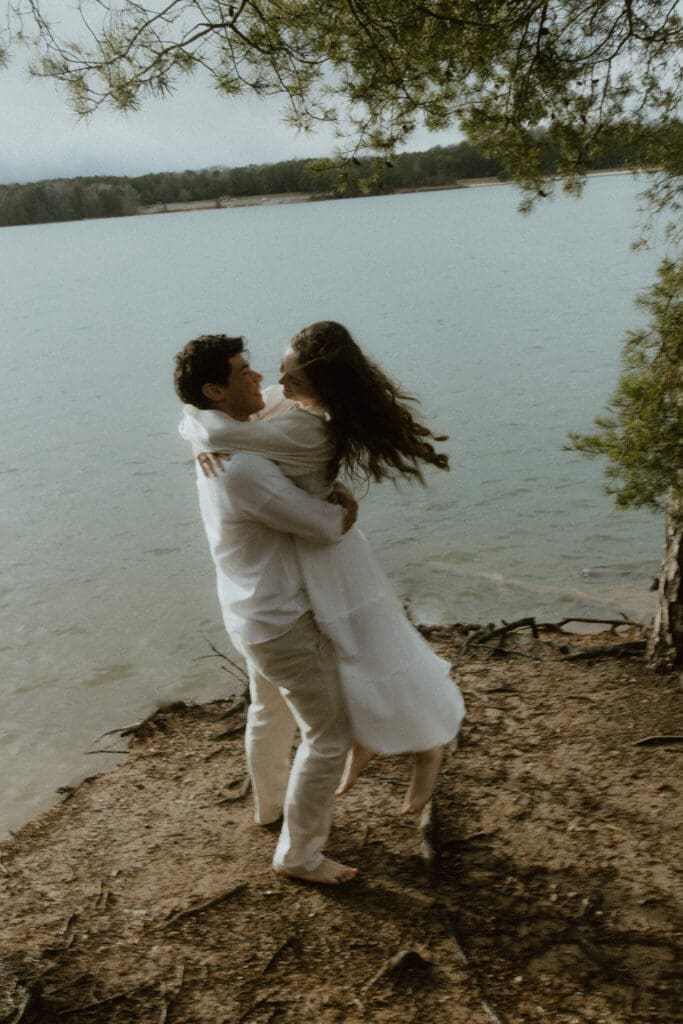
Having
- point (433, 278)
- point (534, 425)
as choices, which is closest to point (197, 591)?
point (534, 425)

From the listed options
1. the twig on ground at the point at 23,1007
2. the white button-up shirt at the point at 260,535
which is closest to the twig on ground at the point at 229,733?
the white button-up shirt at the point at 260,535

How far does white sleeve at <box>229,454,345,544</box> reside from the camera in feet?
10.6

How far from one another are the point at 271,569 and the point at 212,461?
42 cm

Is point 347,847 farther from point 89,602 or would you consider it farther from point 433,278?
point 433,278

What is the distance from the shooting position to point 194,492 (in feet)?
45.5

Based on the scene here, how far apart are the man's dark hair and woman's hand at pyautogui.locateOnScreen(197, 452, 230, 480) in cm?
19

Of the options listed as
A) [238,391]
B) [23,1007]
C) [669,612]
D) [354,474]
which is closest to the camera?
[23,1007]

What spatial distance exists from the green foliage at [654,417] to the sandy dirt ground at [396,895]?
1.24 m

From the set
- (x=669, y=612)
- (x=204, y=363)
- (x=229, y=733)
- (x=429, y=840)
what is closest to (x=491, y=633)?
(x=669, y=612)

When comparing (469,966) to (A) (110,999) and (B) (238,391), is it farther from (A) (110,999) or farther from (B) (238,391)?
(B) (238,391)

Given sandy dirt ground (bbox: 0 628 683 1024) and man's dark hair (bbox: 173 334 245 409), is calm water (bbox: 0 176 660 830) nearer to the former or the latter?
sandy dirt ground (bbox: 0 628 683 1024)

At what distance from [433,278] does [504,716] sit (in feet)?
132

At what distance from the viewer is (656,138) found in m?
5.24

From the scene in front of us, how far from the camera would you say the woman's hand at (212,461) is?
3.30 metres
